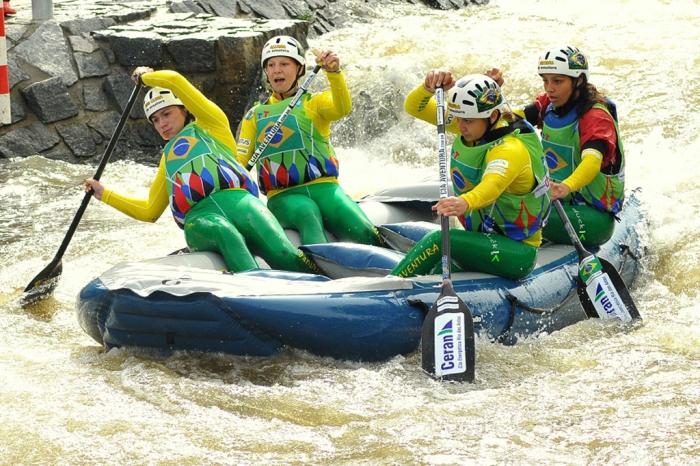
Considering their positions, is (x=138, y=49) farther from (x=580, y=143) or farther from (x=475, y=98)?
(x=475, y=98)

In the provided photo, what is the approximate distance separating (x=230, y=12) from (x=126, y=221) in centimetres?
349

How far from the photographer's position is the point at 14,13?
1050 cm

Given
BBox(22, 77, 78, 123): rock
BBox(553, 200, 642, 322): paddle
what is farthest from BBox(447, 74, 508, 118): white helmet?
BBox(22, 77, 78, 123): rock

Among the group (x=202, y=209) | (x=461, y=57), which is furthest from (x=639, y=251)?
(x=461, y=57)

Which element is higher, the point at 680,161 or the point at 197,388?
the point at 197,388

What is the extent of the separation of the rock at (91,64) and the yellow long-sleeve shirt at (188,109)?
421 cm

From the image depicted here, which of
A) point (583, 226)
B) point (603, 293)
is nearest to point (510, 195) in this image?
point (603, 293)

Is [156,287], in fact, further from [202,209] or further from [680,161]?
[680,161]

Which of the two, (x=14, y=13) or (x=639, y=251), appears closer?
(x=639, y=251)

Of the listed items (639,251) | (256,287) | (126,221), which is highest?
(256,287)

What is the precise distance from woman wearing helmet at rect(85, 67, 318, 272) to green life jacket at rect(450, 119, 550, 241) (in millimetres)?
933

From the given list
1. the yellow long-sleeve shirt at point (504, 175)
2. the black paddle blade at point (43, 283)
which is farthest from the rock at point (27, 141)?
the yellow long-sleeve shirt at point (504, 175)

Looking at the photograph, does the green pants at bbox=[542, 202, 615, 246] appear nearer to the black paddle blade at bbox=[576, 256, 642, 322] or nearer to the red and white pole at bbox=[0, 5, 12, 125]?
the black paddle blade at bbox=[576, 256, 642, 322]

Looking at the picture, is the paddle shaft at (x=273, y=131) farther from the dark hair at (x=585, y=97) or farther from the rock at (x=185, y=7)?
the rock at (x=185, y=7)
